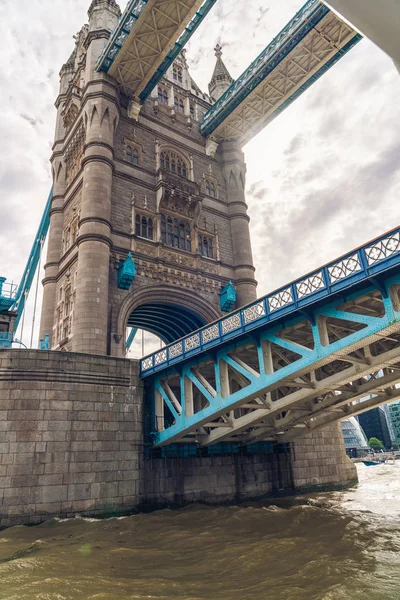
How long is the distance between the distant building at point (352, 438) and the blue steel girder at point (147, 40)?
81.8 metres

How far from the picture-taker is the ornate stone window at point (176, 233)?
27594mm

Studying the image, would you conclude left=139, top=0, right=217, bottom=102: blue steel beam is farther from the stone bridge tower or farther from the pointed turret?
the pointed turret

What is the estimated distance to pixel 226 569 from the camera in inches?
376

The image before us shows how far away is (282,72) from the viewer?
28.8 m

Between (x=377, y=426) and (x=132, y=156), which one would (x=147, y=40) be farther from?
(x=377, y=426)

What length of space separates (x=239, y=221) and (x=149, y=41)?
43.0ft

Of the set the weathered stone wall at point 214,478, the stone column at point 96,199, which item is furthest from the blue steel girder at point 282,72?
the weathered stone wall at point 214,478

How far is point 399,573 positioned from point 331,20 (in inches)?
1126

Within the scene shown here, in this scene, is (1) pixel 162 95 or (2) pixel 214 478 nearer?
(2) pixel 214 478

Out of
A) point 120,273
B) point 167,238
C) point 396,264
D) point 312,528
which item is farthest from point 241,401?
point 167,238

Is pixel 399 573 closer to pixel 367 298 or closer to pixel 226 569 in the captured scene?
pixel 226 569

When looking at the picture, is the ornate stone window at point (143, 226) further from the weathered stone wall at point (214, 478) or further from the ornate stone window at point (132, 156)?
the weathered stone wall at point (214, 478)

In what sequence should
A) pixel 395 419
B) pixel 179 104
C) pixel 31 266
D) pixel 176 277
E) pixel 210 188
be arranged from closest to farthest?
1. pixel 176 277
2. pixel 210 188
3. pixel 179 104
4. pixel 31 266
5. pixel 395 419

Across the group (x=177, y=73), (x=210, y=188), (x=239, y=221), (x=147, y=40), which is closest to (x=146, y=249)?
(x=239, y=221)
